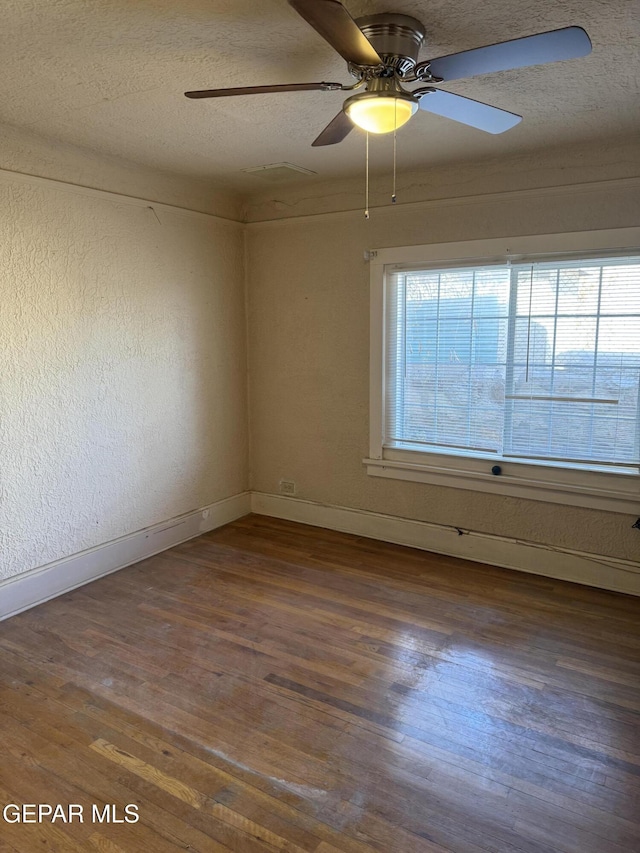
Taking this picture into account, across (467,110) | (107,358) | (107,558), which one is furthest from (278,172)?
(107,558)

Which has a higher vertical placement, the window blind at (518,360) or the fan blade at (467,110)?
the fan blade at (467,110)

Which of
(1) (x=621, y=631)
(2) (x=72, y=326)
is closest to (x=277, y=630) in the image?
(1) (x=621, y=631)

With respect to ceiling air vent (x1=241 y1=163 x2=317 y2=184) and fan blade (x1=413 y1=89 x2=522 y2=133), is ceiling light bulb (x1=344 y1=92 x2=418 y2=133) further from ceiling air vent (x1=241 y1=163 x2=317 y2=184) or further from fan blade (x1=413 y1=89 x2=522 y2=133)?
ceiling air vent (x1=241 y1=163 x2=317 y2=184)

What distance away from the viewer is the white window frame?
10.8ft

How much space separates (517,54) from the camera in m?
1.69

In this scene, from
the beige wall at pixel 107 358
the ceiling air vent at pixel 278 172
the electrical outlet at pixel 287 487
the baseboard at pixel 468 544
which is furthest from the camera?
the electrical outlet at pixel 287 487

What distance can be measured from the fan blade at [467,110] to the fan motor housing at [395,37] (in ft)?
0.44

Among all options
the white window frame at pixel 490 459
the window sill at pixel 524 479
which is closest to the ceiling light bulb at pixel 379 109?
the white window frame at pixel 490 459

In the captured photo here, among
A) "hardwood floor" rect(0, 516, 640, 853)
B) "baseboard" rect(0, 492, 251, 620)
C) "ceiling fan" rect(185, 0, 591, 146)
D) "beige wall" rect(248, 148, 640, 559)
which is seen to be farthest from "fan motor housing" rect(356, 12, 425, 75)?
"baseboard" rect(0, 492, 251, 620)

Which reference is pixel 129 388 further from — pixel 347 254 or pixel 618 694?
pixel 618 694

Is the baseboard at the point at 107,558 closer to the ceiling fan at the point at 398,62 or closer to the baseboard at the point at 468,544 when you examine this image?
the baseboard at the point at 468,544

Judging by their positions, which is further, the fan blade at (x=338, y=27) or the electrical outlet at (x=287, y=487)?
the electrical outlet at (x=287, y=487)

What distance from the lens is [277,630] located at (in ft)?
9.78

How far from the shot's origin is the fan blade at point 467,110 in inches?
80.2
